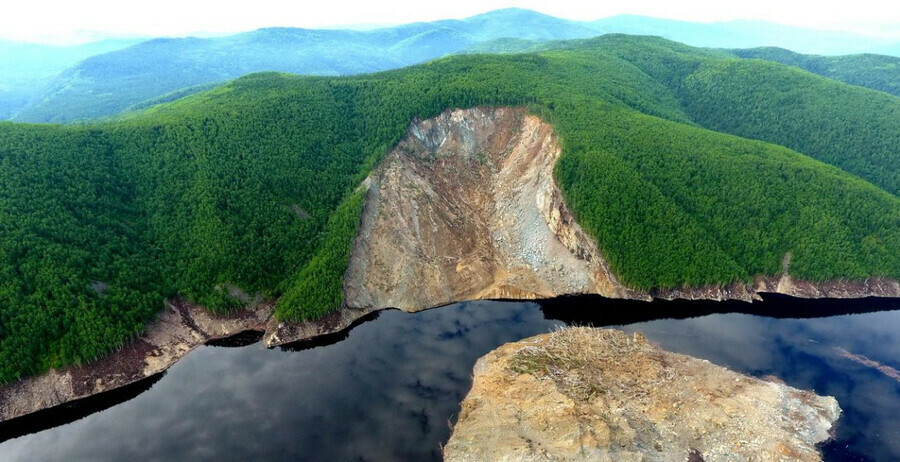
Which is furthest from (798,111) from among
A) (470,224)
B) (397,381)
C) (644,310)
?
(397,381)

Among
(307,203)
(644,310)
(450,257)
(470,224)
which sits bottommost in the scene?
(644,310)

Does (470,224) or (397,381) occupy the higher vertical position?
(470,224)

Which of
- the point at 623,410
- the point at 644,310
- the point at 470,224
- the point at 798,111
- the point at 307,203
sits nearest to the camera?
the point at 623,410

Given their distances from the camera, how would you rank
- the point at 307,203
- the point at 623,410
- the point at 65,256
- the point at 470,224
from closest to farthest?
the point at 623,410, the point at 65,256, the point at 307,203, the point at 470,224

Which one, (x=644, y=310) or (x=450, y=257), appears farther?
(x=450, y=257)

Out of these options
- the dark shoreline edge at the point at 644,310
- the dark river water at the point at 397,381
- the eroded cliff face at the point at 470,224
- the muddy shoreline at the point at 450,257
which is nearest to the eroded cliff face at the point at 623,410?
the dark river water at the point at 397,381

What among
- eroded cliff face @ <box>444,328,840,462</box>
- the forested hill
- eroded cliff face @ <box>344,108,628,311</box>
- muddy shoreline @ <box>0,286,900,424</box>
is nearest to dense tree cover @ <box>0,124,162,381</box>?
the forested hill

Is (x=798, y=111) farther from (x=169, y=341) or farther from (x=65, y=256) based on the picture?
(x=65, y=256)
